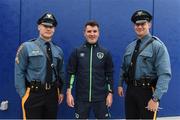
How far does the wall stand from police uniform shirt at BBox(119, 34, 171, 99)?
3.46 ft

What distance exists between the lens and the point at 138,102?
3867mm

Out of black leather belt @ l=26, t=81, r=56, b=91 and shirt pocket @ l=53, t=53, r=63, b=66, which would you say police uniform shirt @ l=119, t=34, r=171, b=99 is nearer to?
shirt pocket @ l=53, t=53, r=63, b=66

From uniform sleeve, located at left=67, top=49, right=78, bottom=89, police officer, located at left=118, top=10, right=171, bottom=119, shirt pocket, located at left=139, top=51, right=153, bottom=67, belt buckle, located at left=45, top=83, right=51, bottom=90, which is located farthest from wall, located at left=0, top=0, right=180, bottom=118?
shirt pocket, located at left=139, top=51, right=153, bottom=67

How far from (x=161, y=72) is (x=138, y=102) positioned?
0.49 metres

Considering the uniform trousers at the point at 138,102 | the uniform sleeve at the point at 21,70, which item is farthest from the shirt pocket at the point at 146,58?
the uniform sleeve at the point at 21,70

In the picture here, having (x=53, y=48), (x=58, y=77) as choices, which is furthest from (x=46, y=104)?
(x=53, y=48)

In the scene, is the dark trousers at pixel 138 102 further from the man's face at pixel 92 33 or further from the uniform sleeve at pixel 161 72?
the man's face at pixel 92 33

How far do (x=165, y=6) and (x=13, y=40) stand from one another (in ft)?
7.96

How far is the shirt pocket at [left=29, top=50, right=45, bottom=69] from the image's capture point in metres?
3.85

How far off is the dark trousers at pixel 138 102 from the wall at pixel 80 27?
3.30ft

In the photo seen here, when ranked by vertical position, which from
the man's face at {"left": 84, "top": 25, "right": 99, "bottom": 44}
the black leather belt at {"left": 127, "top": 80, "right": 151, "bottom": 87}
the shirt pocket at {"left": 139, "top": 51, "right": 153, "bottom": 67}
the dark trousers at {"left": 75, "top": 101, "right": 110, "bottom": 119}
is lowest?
the dark trousers at {"left": 75, "top": 101, "right": 110, "bottom": 119}

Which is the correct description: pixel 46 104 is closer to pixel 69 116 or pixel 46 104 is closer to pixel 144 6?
pixel 69 116

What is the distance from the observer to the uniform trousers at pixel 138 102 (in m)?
3.82

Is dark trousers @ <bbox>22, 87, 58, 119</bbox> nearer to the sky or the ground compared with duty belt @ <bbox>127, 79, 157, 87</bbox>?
nearer to the ground
